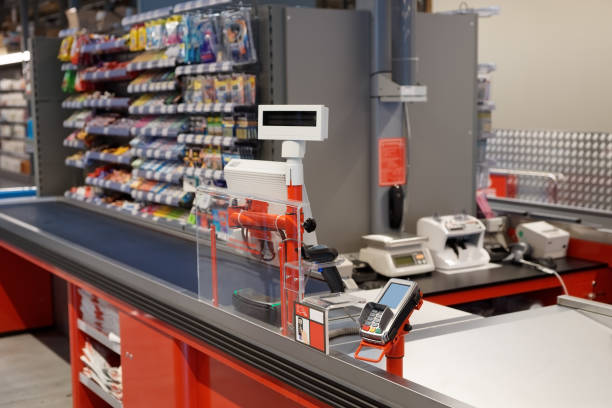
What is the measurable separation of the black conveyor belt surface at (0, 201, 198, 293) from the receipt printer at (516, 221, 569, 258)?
6.66 ft

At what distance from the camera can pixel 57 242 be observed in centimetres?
432

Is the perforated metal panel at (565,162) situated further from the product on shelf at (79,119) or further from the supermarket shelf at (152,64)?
the product on shelf at (79,119)

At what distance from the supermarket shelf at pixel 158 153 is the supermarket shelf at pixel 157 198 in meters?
0.25

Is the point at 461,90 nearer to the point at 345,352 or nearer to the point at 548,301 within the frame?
the point at 548,301

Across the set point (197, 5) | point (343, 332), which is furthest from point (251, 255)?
point (197, 5)

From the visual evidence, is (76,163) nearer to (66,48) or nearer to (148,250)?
(66,48)

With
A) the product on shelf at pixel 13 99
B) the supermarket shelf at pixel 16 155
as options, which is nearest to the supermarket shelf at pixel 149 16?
the product on shelf at pixel 13 99

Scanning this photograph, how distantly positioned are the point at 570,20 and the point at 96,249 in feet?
18.1

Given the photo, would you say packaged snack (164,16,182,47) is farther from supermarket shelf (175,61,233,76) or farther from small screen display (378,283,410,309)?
small screen display (378,283,410,309)

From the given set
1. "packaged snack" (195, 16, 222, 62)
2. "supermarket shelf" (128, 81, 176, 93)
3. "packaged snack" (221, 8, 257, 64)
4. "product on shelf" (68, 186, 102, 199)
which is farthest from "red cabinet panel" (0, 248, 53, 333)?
"packaged snack" (221, 8, 257, 64)

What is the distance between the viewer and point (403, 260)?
13.6 feet

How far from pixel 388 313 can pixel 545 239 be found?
2.80 meters

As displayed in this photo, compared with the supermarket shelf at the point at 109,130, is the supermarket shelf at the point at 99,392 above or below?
below

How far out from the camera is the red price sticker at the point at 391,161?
446 centimetres
